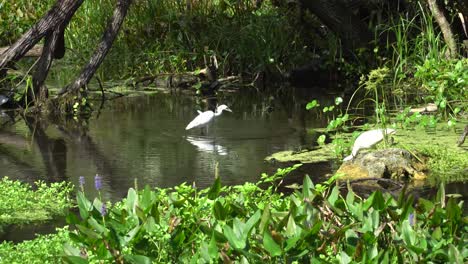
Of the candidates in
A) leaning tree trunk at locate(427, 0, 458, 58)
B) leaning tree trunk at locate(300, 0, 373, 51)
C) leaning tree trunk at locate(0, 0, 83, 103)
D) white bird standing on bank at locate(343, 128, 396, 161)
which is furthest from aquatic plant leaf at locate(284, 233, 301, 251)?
leaning tree trunk at locate(300, 0, 373, 51)

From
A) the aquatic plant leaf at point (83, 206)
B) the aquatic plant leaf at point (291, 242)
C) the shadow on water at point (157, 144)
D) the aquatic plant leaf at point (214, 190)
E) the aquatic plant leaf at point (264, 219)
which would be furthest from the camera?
the shadow on water at point (157, 144)

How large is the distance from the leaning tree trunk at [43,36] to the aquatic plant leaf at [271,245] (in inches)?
280

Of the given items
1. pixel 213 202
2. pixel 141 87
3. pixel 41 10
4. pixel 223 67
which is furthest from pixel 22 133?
pixel 41 10

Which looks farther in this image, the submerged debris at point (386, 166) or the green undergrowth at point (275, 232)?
the submerged debris at point (386, 166)

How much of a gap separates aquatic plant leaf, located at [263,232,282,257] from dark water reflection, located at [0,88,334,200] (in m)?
3.07

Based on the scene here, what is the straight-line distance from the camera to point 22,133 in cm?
977

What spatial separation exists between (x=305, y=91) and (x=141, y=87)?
2.11m

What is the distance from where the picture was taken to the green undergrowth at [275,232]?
3.89m

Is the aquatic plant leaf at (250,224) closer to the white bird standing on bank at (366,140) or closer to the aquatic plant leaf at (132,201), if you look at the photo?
the aquatic plant leaf at (132,201)

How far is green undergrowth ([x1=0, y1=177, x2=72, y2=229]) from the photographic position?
6.04 m

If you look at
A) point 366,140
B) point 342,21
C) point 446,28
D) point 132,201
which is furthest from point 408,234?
point 342,21

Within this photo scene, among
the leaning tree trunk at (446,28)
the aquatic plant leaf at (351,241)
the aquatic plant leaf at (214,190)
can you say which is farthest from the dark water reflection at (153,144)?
the aquatic plant leaf at (351,241)

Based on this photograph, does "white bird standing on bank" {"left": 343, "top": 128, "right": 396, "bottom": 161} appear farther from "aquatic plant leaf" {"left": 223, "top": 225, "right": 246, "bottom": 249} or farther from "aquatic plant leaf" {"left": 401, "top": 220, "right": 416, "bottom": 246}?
"aquatic plant leaf" {"left": 223, "top": 225, "right": 246, "bottom": 249}

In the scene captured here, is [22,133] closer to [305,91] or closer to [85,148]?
[85,148]
